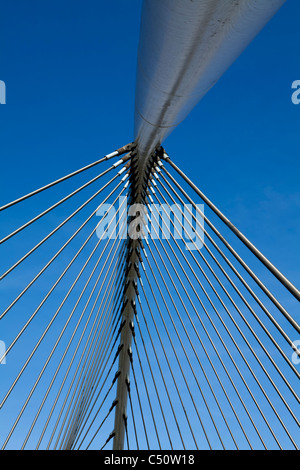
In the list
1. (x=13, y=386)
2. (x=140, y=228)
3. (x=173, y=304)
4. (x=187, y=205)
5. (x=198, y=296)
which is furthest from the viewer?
(x=140, y=228)

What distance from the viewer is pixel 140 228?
8.90 meters

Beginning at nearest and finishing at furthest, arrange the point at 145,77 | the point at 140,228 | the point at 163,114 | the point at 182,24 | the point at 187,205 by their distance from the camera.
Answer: the point at 182,24 < the point at 145,77 < the point at 163,114 < the point at 187,205 < the point at 140,228

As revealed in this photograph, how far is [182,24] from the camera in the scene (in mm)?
2984

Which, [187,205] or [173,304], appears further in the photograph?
[173,304]

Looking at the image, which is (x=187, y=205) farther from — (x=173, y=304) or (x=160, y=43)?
(x=160, y=43)

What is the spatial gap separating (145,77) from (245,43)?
1036 millimetres

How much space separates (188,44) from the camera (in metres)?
3.29

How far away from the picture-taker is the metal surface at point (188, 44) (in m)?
2.89

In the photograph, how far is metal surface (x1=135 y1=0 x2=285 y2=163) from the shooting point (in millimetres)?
2893

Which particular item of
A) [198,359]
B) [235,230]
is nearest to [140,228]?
[198,359]

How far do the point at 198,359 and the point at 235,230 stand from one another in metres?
3.61

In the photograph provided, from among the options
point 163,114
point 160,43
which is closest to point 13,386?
point 163,114
